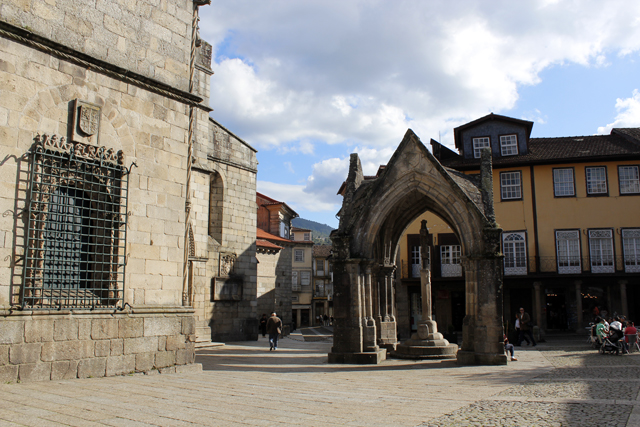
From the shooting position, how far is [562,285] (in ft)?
102

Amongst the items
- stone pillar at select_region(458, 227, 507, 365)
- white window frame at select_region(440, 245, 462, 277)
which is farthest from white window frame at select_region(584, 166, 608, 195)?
stone pillar at select_region(458, 227, 507, 365)

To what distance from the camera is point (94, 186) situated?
10.2 metres

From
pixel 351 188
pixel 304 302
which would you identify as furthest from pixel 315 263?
pixel 351 188

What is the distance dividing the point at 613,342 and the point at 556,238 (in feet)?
47.7

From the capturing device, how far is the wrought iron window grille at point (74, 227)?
8.95m

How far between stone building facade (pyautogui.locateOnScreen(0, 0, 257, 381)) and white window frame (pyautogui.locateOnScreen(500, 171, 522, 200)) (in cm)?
2417

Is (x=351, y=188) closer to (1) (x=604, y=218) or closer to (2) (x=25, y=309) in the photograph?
(2) (x=25, y=309)

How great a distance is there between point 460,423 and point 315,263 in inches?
2577

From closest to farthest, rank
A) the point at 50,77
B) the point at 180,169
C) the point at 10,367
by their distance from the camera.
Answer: the point at 10,367
the point at 50,77
the point at 180,169

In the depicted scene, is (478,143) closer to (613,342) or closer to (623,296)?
(623,296)

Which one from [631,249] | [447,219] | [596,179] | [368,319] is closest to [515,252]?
[631,249]

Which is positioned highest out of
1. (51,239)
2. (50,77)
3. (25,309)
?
(50,77)

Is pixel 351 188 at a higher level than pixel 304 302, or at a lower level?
higher

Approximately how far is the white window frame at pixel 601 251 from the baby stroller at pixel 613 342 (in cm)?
1407
